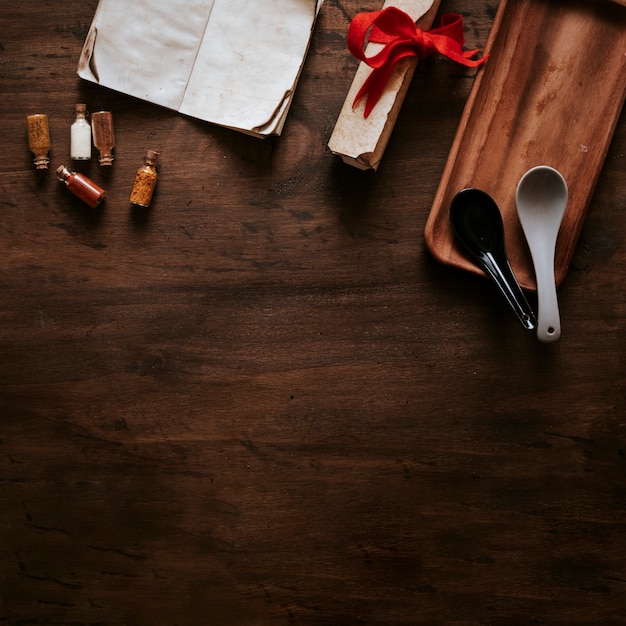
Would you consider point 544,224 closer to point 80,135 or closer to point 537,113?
point 537,113

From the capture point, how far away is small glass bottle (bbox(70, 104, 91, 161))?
2.66 feet

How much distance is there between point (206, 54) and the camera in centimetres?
82

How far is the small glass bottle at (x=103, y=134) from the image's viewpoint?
2.66 ft

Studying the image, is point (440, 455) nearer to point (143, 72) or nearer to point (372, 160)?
point (372, 160)

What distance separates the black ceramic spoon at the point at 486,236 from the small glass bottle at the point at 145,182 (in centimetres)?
41

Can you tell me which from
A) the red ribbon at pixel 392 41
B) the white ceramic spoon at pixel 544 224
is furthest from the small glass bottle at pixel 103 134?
the white ceramic spoon at pixel 544 224

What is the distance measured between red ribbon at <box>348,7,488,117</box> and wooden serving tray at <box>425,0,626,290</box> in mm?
60

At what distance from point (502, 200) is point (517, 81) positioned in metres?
0.16

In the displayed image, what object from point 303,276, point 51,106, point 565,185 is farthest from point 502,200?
point 51,106

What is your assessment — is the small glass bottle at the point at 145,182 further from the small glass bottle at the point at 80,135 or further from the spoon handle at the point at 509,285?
the spoon handle at the point at 509,285

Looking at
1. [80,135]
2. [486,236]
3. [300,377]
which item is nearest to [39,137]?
[80,135]

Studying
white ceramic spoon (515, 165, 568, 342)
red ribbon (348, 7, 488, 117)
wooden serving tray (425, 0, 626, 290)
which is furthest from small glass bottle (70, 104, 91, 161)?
white ceramic spoon (515, 165, 568, 342)

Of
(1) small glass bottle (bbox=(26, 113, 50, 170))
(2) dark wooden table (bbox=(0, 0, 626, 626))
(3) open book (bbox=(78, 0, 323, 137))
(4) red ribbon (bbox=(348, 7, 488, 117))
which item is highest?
(4) red ribbon (bbox=(348, 7, 488, 117))

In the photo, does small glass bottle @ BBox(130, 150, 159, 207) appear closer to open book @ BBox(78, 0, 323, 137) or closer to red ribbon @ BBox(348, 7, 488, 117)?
open book @ BBox(78, 0, 323, 137)
